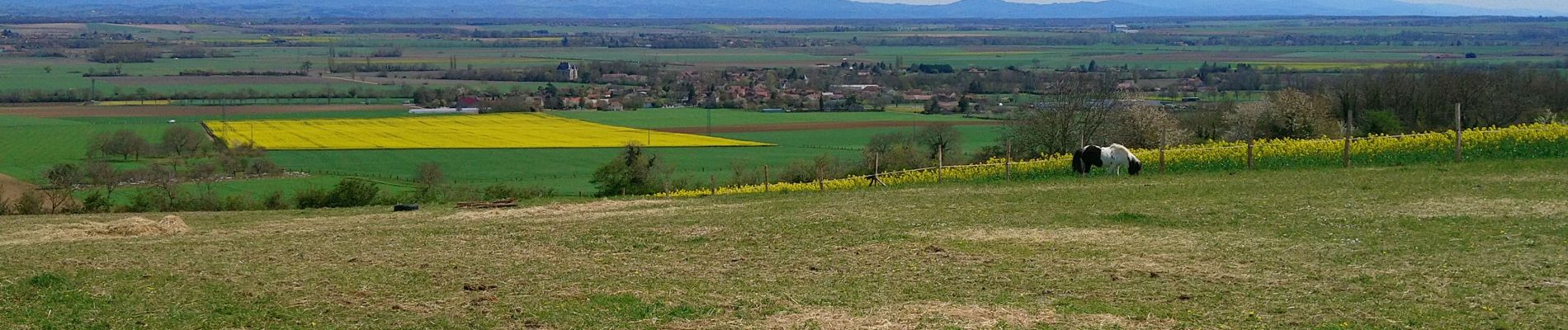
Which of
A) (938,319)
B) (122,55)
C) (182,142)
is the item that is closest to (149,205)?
(938,319)

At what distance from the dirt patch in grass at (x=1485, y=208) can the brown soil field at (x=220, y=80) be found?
130 metres

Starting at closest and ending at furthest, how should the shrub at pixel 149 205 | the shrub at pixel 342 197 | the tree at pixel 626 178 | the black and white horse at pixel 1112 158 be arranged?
the black and white horse at pixel 1112 158 → the shrub at pixel 149 205 → the shrub at pixel 342 197 → the tree at pixel 626 178

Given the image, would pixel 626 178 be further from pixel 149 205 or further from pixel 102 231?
pixel 102 231

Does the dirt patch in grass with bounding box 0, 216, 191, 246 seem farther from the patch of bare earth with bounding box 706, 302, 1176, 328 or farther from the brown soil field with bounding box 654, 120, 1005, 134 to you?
the brown soil field with bounding box 654, 120, 1005, 134

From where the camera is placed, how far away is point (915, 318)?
11859 millimetres

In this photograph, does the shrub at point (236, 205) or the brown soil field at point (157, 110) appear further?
the brown soil field at point (157, 110)

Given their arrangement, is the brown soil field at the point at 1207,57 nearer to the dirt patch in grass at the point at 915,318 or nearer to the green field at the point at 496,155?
the green field at the point at 496,155

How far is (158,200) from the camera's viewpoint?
3641 centimetres

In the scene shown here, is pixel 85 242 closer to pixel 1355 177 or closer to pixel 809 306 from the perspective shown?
pixel 809 306

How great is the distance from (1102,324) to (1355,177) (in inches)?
569

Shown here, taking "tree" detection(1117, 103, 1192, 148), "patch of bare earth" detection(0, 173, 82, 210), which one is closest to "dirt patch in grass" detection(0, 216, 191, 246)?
"patch of bare earth" detection(0, 173, 82, 210)

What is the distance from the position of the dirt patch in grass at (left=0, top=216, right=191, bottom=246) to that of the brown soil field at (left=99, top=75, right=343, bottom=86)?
4778 inches

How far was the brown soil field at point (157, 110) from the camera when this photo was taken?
Result: 96269 mm

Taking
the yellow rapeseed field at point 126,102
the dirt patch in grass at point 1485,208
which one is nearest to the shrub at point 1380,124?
the dirt patch in grass at point 1485,208
